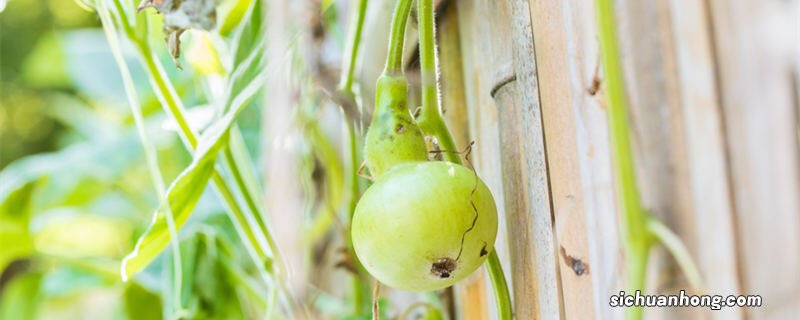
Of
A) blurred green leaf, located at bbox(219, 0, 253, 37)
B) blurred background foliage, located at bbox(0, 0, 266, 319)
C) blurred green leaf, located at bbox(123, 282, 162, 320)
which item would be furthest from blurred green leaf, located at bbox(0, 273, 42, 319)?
blurred green leaf, located at bbox(219, 0, 253, 37)

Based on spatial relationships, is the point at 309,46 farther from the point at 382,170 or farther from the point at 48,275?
the point at 48,275

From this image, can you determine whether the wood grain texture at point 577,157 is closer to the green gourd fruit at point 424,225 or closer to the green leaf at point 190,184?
the green gourd fruit at point 424,225

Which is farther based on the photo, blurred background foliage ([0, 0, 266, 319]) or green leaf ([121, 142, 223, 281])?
blurred background foliage ([0, 0, 266, 319])

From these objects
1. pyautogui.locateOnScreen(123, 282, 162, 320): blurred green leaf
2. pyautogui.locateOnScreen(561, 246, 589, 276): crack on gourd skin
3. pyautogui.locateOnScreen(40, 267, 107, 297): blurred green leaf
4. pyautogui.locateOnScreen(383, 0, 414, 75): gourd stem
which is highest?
pyautogui.locateOnScreen(383, 0, 414, 75): gourd stem

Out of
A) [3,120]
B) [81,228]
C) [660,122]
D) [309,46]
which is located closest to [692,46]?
[660,122]

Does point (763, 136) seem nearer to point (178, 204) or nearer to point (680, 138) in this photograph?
point (680, 138)

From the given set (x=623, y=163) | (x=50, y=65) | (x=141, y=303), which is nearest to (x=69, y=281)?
(x=141, y=303)

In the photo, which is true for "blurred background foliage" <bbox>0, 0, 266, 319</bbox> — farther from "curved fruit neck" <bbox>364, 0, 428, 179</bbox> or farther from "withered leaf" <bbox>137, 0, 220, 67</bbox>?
"curved fruit neck" <bbox>364, 0, 428, 179</bbox>
